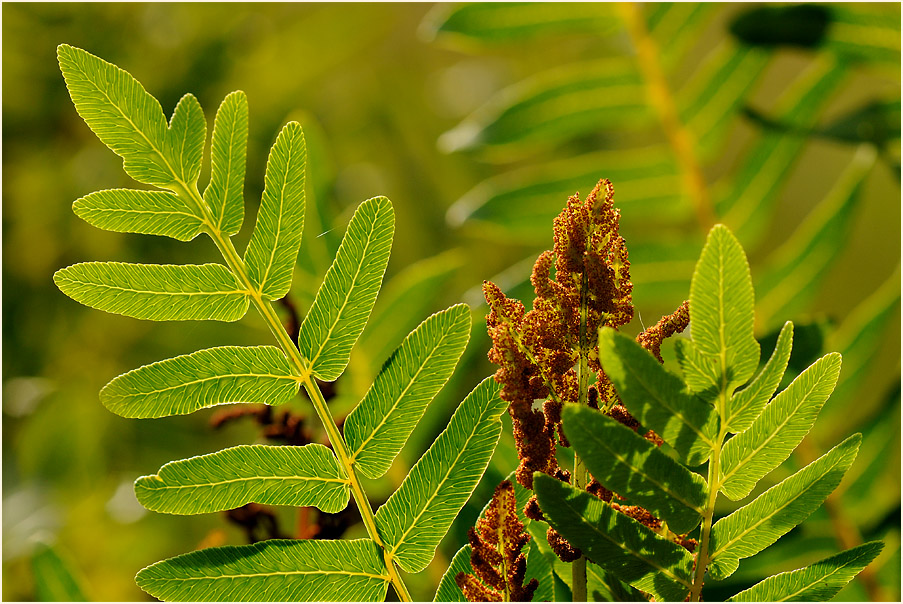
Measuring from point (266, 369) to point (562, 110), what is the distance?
34.0 inches

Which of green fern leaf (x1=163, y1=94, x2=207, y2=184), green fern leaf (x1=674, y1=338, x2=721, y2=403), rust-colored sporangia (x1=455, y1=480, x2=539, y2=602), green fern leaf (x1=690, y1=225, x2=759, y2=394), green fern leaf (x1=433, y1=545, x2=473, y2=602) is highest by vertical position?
green fern leaf (x1=163, y1=94, x2=207, y2=184)

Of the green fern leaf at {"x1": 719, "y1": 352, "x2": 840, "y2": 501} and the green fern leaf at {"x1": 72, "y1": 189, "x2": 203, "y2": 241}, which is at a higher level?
the green fern leaf at {"x1": 72, "y1": 189, "x2": 203, "y2": 241}

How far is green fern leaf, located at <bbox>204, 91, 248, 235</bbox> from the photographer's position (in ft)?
1.46

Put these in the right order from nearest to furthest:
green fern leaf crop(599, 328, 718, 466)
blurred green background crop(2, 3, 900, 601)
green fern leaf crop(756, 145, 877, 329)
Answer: green fern leaf crop(599, 328, 718, 466)
blurred green background crop(2, 3, 900, 601)
green fern leaf crop(756, 145, 877, 329)

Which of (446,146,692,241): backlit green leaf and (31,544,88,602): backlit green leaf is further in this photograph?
(446,146,692,241): backlit green leaf

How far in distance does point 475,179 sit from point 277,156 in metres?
1.57

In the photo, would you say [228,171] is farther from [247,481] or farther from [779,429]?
[779,429]

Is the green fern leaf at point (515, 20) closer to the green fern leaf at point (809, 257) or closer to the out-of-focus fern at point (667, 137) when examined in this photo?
the out-of-focus fern at point (667, 137)

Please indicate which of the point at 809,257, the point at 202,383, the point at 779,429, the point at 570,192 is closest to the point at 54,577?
the point at 202,383

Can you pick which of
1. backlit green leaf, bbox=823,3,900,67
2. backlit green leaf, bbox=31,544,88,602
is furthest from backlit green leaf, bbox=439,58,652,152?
backlit green leaf, bbox=31,544,88,602

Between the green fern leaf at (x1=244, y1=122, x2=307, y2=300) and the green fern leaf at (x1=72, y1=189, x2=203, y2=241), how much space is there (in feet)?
0.12

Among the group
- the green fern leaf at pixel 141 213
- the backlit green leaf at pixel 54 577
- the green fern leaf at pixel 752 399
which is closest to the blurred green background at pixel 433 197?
the backlit green leaf at pixel 54 577

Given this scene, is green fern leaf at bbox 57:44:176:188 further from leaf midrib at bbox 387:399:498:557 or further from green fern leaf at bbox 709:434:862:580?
green fern leaf at bbox 709:434:862:580

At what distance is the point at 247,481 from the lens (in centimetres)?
41
